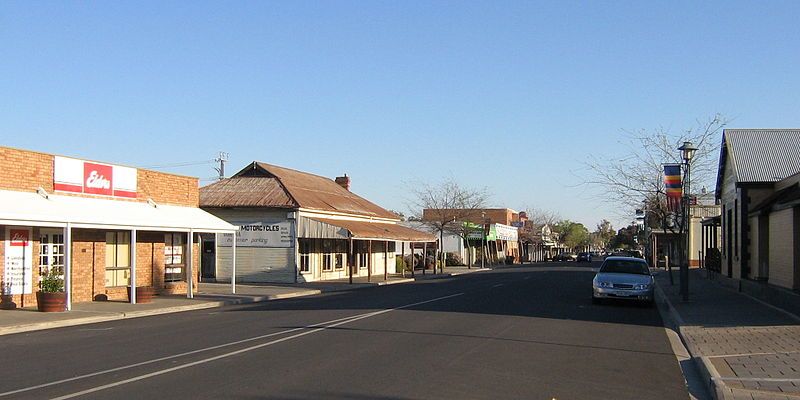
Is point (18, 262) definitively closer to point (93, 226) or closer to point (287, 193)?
point (93, 226)

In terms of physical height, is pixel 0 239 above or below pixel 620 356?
above

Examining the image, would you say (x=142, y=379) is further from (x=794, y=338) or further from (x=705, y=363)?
(x=794, y=338)

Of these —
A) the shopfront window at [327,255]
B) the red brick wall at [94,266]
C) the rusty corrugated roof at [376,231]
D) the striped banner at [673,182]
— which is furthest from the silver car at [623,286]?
the shopfront window at [327,255]

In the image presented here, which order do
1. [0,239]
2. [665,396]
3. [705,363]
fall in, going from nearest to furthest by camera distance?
[665,396]
[705,363]
[0,239]

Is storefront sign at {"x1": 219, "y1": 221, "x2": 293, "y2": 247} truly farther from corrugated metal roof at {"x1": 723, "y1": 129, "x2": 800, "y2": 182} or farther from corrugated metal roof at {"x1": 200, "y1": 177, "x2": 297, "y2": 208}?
corrugated metal roof at {"x1": 723, "y1": 129, "x2": 800, "y2": 182}

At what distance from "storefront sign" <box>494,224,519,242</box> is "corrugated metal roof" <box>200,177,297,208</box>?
47.1 m

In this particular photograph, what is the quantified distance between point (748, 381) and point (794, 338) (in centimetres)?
543

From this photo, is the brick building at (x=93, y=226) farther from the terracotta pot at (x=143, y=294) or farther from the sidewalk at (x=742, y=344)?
the sidewalk at (x=742, y=344)

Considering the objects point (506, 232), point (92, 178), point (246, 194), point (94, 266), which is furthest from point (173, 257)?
point (506, 232)

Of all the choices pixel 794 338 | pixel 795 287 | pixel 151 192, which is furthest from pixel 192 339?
pixel 795 287

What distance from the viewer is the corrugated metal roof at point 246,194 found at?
3919cm

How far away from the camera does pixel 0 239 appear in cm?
2200

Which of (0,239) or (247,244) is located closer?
(0,239)

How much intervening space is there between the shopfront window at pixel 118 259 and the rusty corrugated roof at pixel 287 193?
11827 mm
